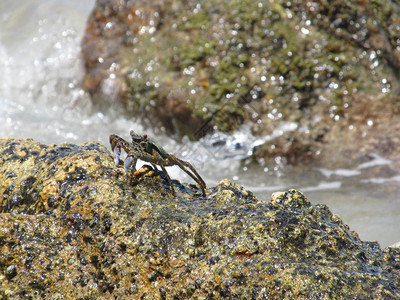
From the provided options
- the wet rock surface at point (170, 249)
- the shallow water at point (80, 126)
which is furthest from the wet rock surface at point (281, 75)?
the wet rock surface at point (170, 249)

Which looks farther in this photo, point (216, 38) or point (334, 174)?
point (216, 38)

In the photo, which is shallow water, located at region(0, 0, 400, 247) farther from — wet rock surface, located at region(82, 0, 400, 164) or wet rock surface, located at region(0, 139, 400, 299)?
wet rock surface, located at region(0, 139, 400, 299)

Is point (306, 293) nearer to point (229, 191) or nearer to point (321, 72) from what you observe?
point (229, 191)

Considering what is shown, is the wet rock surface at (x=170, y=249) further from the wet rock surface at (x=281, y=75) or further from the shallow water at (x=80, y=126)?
the wet rock surface at (x=281, y=75)

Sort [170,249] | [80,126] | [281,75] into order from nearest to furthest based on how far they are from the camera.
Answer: [170,249], [281,75], [80,126]

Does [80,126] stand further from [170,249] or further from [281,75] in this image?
[170,249]

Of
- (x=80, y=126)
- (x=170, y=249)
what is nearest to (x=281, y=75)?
(x=80, y=126)

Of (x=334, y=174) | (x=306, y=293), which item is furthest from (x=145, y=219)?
(x=334, y=174)
